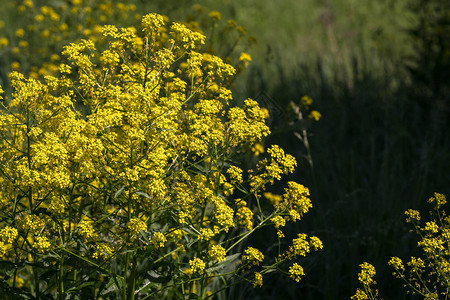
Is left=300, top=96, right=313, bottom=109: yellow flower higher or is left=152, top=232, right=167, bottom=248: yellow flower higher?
left=300, top=96, right=313, bottom=109: yellow flower

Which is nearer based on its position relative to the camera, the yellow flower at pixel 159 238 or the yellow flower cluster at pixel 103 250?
the yellow flower at pixel 159 238

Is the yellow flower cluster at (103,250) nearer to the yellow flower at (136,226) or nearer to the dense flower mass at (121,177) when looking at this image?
the dense flower mass at (121,177)

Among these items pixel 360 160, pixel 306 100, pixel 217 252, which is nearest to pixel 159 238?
pixel 217 252

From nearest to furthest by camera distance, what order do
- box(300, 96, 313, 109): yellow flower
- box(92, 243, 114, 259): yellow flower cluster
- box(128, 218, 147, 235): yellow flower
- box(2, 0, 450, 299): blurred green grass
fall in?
box(128, 218, 147, 235): yellow flower
box(92, 243, 114, 259): yellow flower cluster
box(2, 0, 450, 299): blurred green grass
box(300, 96, 313, 109): yellow flower

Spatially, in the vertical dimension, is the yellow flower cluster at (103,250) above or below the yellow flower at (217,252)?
below

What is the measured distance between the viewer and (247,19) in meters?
10.1

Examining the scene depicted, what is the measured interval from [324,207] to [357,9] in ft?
24.4

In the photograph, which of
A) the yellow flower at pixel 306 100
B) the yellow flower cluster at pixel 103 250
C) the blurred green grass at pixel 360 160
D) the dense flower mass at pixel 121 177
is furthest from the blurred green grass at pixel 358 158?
the yellow flower cluster at pixel 103 250

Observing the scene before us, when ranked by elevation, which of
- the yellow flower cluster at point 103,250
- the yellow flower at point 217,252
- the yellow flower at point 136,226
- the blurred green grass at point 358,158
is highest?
the blurred green grass at point 358,158

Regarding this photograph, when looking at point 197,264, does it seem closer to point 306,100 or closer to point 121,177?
point 121,177

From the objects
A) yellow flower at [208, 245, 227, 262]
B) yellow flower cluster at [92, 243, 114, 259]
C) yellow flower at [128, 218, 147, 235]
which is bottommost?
yellow flower cluster at [92, 243, 114, 259]

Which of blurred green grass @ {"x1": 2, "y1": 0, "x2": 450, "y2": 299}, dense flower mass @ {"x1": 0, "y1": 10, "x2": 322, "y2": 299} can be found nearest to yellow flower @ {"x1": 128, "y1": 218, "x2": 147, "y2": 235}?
dense flower mass @ {"x1": 0, "y1": 10, "x2": 322, "y2": 299}

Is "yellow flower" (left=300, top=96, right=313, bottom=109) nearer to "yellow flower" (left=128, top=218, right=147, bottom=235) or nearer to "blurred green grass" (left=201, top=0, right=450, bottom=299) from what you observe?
"blurred green grass" (left=201, top=0, right=450, bottom=299)

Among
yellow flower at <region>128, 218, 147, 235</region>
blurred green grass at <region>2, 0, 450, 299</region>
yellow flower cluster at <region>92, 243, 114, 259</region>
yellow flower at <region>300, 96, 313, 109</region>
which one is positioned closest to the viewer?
yellow flower at <region>128, 218, 147, 235</region>
